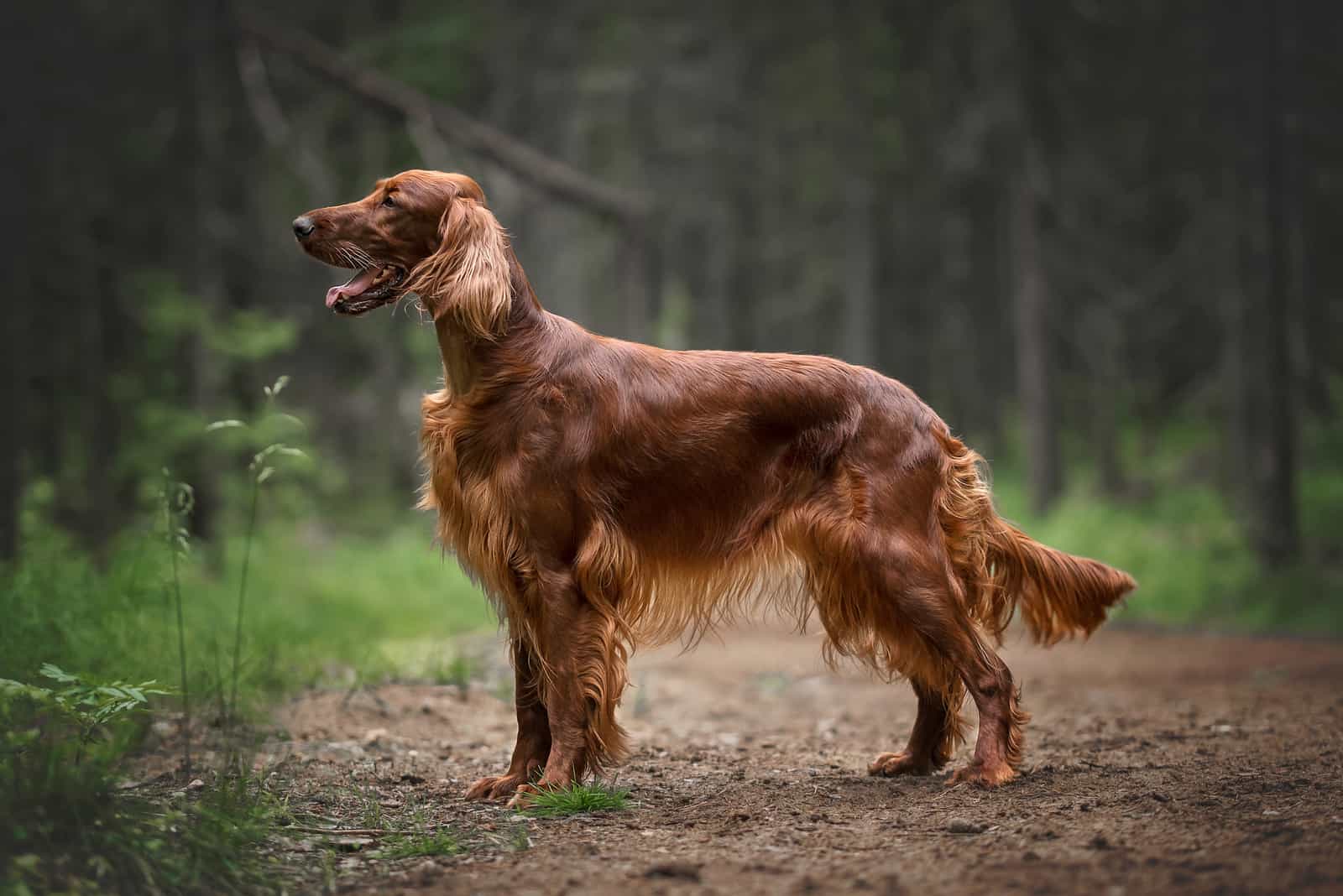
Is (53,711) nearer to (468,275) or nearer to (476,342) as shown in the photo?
(476,342)

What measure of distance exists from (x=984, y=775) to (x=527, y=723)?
171cm

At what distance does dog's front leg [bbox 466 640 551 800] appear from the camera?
14.6ft

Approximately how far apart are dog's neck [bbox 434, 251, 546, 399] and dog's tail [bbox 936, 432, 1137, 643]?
1670 millimetres

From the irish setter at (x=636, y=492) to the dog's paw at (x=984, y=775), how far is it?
0.01 m

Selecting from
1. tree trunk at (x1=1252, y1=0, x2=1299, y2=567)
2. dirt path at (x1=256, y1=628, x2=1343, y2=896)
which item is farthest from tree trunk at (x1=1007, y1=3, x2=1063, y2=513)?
dirt path at (x1=256, y1=628, x2=1343, y2=896)

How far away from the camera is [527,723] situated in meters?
4.50

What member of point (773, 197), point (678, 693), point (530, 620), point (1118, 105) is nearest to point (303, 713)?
point (530, 620)

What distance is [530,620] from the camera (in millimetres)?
4309

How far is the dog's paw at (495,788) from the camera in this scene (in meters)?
4.34

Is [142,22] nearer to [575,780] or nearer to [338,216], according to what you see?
[338,216]

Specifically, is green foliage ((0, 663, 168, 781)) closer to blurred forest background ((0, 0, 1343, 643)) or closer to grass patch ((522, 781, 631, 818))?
blurred forest background ((0, 0, 1343, 643))

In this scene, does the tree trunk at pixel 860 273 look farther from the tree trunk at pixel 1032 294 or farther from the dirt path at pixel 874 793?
the dirt path at pixel 874 793

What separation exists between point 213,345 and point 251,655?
590 cm

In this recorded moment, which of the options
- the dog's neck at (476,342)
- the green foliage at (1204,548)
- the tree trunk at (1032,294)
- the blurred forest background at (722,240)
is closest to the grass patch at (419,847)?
the blurred forest background at (722,240)
